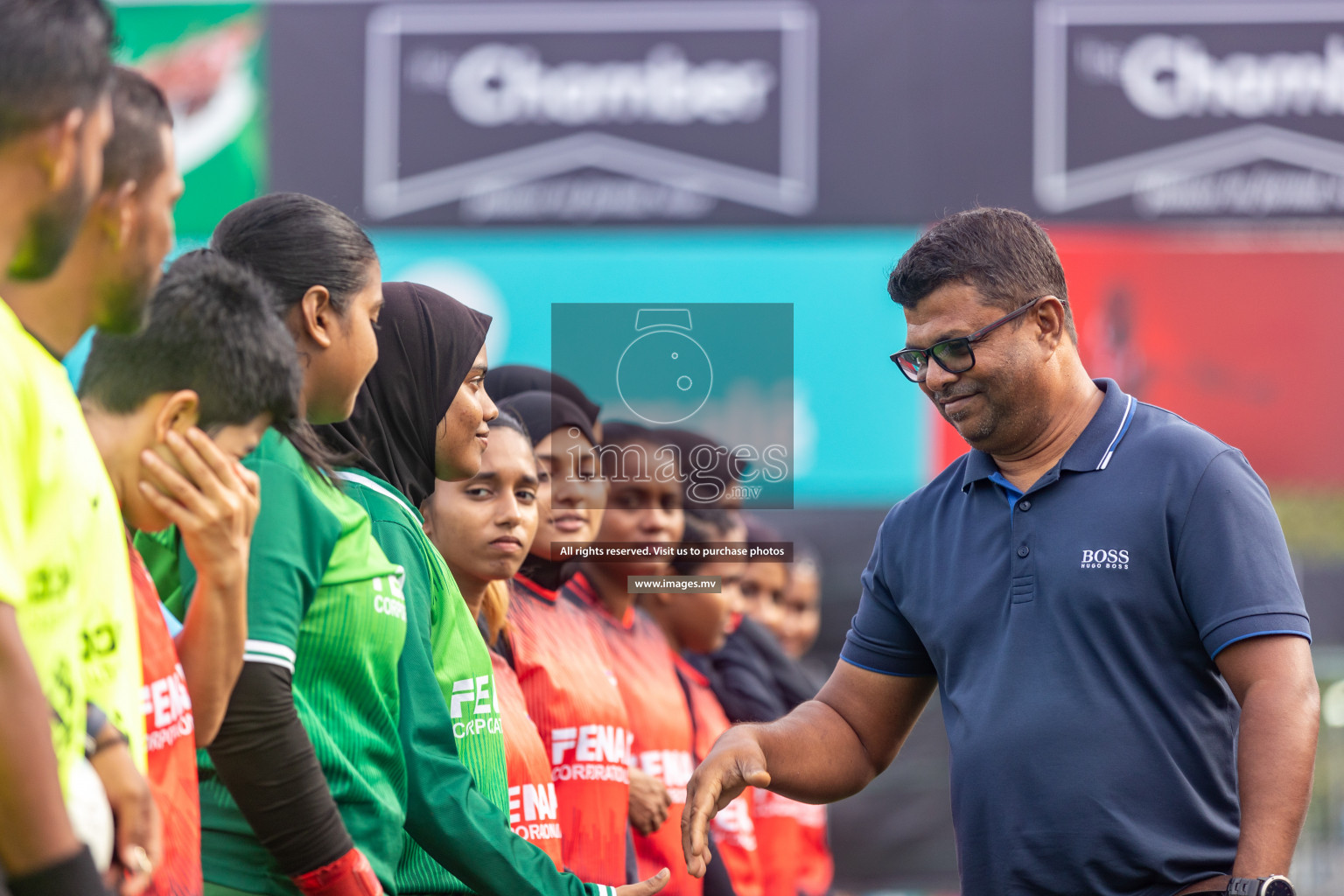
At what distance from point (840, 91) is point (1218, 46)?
2782 mm

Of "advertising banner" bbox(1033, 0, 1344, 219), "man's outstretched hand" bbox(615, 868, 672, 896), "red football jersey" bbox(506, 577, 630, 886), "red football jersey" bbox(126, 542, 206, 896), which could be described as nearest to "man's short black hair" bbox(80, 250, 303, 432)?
"red football jersey" bbox(126, 542, 206, 896)

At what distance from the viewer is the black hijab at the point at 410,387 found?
2652 millimetres

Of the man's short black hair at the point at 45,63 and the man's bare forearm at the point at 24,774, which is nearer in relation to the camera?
the man's bare forearm at the point at 24,774

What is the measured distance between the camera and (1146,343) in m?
10.2

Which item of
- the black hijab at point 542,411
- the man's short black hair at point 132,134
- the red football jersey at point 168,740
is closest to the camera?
the man's short black hair at point 132,134

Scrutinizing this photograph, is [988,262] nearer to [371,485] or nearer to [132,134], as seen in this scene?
[371,485]

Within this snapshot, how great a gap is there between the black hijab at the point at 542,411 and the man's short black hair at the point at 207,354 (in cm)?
166

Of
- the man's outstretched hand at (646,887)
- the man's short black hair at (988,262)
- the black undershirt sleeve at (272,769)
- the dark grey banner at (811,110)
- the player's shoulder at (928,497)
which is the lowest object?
the man's outstretched hand at (646,887)

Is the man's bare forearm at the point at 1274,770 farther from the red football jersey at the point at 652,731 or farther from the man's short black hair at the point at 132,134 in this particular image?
→ the red football jersey at the point at 652,731

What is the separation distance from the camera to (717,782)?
274 centimetres

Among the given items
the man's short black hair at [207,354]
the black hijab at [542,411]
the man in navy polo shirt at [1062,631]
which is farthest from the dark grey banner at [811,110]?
the man's short black hair at [207,354]

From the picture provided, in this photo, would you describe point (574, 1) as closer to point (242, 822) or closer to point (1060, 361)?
point (1060, 361)

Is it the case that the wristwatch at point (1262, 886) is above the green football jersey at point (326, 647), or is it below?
below

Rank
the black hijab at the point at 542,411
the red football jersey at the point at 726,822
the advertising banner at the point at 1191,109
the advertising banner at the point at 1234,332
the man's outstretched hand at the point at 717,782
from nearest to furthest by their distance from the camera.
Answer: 1. the man's outstretched hand at the point at 717,782
2. the black hijab at the point at 542,411
3. the red football jersey at the point at 726,822
4. the advertising banner at the point at 1234,332
5. the advertising banner at the point at 1191,109
